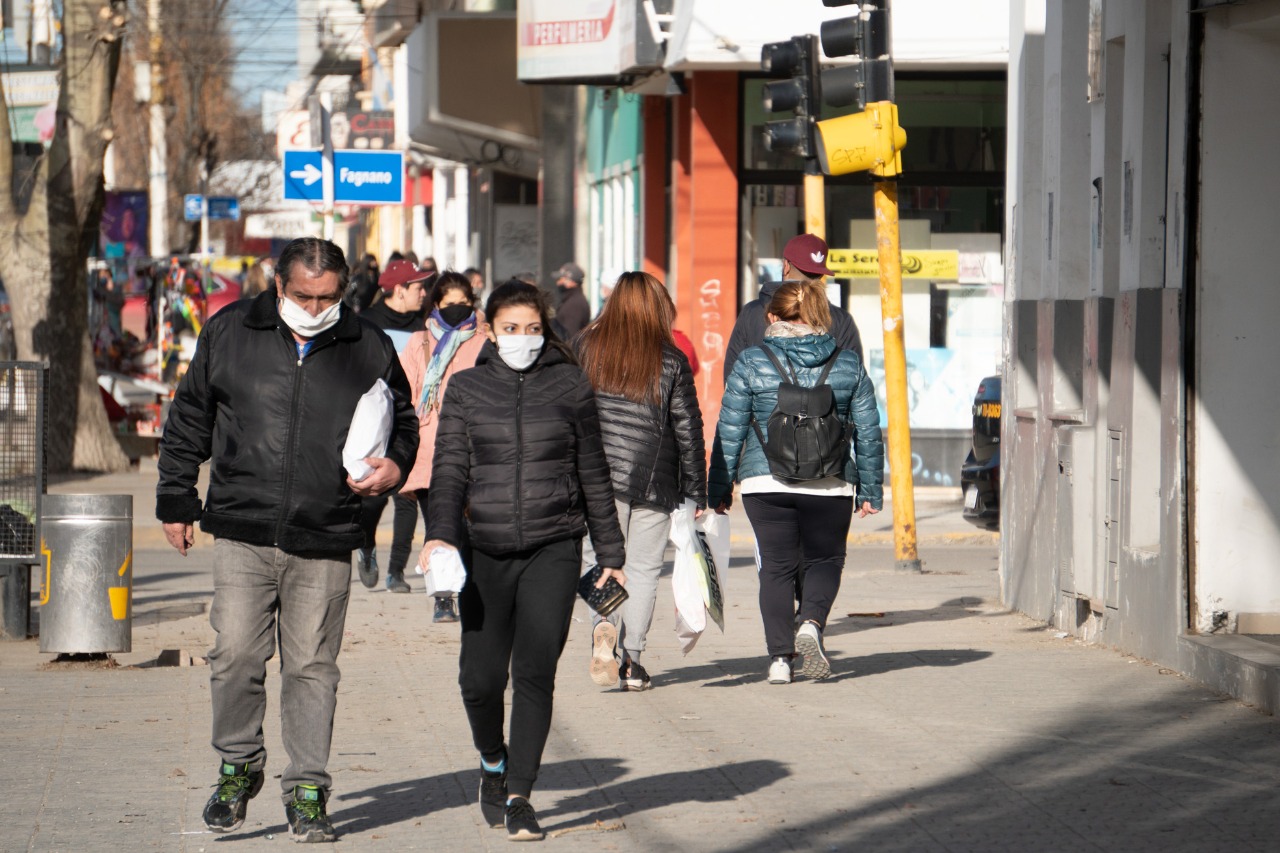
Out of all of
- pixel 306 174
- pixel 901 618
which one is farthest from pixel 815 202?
pixel 306 174

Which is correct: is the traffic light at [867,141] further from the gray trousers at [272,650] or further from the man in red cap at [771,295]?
the gray trousers at [272,650]

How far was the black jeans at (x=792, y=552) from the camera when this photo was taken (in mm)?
9156

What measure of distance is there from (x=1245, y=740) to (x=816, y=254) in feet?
10.7

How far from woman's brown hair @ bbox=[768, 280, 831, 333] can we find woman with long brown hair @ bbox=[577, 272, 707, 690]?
0.46 m

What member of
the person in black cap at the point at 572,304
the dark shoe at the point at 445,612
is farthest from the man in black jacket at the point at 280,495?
the person in black cap at the point at 572,304

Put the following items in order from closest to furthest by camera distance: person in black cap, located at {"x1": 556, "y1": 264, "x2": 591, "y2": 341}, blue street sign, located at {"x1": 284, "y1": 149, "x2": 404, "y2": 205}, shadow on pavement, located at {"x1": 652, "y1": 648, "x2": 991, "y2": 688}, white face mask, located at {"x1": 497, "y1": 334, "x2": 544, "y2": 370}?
white face mask, located at {"x1": 497, "y1": 334, "x2": 544, "y2": 370}, shadow on pavement, located at {"x1": 652, "y1": 648, "x2": 991, "y2": 688}, person in black cap, located at {"x1": 556, "y1": 264, "x2": 591, "y2": 341}, blue street sign, located at {"x1": 284, "y1": 149, "x2": 404, "y2": 205}

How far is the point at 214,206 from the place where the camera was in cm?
3791

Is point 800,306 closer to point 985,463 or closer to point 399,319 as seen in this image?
point 985,463

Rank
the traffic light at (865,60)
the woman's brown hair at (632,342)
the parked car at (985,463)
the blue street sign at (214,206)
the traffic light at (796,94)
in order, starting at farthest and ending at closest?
the blue street sign at (214,206)
the traffic light at (796,94)
the traffic light at (865,60)
the parked car at (985,463)
the woman's brown hair at (632,342)

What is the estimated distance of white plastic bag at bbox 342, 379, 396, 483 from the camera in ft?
20.1

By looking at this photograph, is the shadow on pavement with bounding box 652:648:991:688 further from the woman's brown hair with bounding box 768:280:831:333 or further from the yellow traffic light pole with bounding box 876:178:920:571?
the yellow traffic light pole with bounding box 876:178:920:571

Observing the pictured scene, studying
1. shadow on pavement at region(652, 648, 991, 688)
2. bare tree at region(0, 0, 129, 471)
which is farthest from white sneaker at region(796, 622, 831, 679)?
bare tree at region(0, 0, 129, 471)

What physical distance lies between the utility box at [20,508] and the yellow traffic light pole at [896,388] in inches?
210

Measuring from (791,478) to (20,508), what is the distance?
13.7 feet
